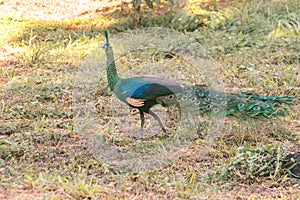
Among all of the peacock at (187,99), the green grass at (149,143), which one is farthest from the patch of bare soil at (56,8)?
the peacock at (187,99)

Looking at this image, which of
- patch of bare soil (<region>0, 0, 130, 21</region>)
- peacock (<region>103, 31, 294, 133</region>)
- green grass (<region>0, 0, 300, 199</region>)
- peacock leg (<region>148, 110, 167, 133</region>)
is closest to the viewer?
green grass (<region>0, 0, 300, 199</region>)

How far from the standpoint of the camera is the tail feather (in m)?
4.62

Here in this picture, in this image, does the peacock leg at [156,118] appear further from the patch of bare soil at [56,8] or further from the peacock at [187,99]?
the patch of bare soil at [56,8]

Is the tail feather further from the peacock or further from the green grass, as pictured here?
the green grass

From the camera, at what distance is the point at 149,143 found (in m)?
4.89

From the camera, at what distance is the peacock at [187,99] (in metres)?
4.53

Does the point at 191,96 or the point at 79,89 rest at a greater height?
the point at 191,96

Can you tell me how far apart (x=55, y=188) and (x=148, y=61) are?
345cm

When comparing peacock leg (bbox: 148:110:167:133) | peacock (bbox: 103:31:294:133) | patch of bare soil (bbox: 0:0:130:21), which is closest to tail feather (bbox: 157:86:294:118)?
peacock (bbox: 103:31:294:133)

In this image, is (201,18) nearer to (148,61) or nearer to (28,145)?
(148,61)

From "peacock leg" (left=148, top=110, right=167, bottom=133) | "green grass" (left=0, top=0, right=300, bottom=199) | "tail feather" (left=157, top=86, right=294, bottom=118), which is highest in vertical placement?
"tail feather" (left=157, top=86, right=294, bottom=118)

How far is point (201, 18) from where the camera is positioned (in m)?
8.48

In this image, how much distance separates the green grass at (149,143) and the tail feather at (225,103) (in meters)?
0.19

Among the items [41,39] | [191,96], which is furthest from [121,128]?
[41,39]
